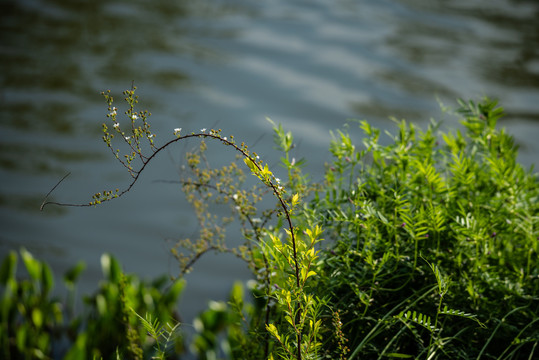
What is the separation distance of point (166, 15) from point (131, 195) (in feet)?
11.5

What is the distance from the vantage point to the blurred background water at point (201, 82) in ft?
15.7

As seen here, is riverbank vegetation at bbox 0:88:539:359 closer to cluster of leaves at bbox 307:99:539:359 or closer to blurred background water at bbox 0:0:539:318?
cluster of leaves at bbox 307:99:539:359

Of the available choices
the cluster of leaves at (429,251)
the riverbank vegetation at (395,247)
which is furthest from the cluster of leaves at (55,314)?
the cluster of leaves at (429,251)

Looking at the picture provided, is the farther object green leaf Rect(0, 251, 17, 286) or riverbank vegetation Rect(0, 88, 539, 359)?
green leaf Rect(0, 251, 17, 286)

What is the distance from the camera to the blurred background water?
4773 mm

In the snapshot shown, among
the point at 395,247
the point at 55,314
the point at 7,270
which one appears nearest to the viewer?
the point at 395,247

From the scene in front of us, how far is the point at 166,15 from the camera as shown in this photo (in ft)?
25.2

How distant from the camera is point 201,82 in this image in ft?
20.2

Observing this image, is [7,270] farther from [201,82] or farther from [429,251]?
[201,82]

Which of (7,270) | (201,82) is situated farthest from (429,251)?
(201,82)

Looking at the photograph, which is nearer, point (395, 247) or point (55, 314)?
point (395, 247)

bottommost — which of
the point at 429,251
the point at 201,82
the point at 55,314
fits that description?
the point at 55,314

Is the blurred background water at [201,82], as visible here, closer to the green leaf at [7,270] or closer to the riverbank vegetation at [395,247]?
the green leaf at [7,270]

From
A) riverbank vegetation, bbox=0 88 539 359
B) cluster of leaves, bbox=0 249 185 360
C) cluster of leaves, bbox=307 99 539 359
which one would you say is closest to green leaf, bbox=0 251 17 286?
cluster of leaves, bbox=0 249 185 360
